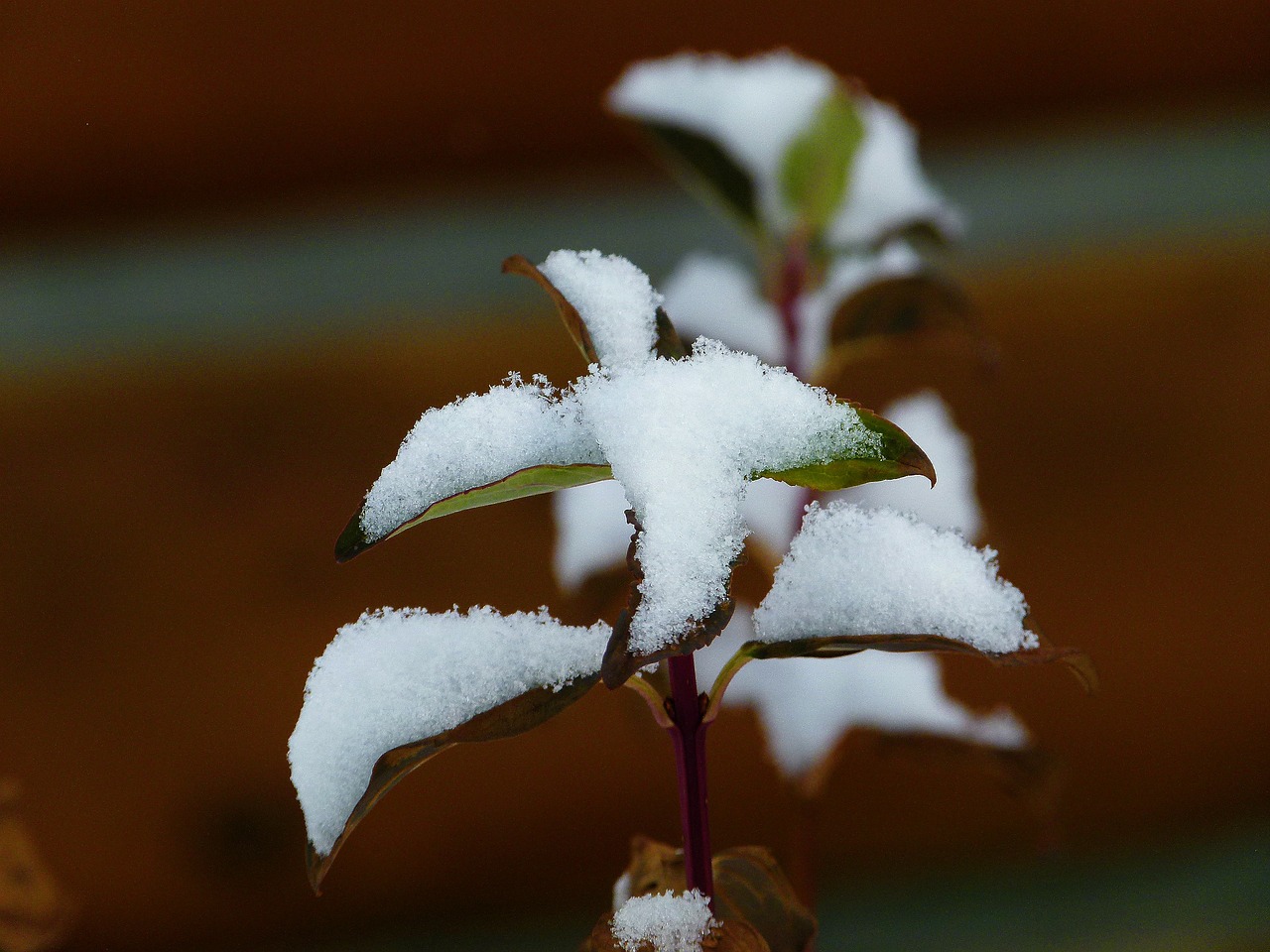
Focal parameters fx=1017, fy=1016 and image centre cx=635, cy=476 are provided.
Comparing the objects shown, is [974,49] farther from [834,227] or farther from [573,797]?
[573,797]

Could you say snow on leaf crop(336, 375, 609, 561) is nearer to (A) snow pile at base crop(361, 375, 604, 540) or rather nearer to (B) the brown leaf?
(A) snow pile at base crop(361, 375, 604, 540)

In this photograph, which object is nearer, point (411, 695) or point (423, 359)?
point (411, 695)

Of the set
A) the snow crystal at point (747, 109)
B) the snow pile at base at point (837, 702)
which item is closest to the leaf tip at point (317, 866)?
the snow pile at base at point (837, 702)

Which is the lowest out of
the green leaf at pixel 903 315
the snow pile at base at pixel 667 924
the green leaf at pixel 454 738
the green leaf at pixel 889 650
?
the snow pile at base at pixel 667 924

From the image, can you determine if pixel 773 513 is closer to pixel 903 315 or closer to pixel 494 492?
pixel 903 315

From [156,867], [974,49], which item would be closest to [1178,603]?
[974,49]

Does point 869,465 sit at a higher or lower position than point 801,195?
lower

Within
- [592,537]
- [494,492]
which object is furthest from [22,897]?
[494,492]

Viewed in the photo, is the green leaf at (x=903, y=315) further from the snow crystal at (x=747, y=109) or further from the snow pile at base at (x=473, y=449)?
the snow pile at base at (x=473, y=449)
